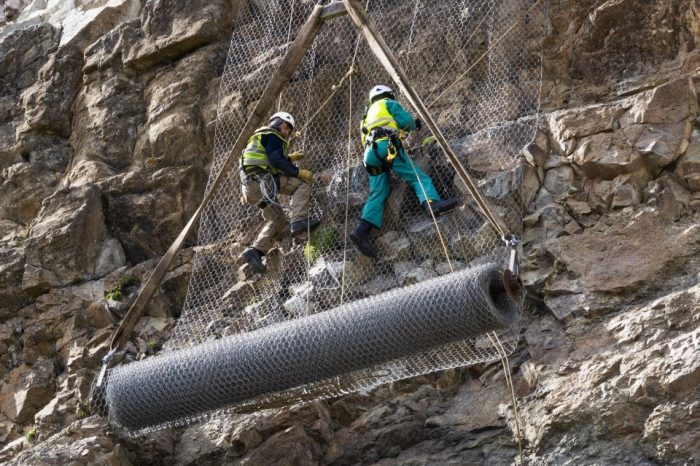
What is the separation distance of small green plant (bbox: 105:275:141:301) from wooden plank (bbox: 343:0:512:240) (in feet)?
12.7

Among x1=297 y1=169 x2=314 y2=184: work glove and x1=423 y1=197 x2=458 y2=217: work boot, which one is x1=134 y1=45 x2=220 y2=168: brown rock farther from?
x1=423 y1=197 x2=458 y2=217: work boot

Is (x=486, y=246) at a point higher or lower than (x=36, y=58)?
lower

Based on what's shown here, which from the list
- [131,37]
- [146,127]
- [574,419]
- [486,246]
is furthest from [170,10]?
[574,419]

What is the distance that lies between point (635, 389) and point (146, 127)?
735 centimetres

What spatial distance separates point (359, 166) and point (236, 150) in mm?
1300

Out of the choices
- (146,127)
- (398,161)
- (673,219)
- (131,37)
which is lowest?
(673,219)

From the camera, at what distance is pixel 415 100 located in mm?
10453

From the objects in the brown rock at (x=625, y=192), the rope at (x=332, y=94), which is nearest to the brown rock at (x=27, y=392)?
the rope at (x=332, y=94)

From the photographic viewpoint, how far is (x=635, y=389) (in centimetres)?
880

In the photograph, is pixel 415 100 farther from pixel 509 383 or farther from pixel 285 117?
pixel 509 383

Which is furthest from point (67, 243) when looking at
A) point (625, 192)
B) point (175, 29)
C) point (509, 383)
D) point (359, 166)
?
point (625, 192)

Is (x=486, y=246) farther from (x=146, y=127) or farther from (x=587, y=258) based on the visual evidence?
(x=146, y=127)

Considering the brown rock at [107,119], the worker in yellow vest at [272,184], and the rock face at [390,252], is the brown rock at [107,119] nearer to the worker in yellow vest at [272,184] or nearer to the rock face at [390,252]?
the rock face at [390,252]

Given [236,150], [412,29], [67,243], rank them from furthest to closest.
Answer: [67,243] → [412,29] → [236,150]
